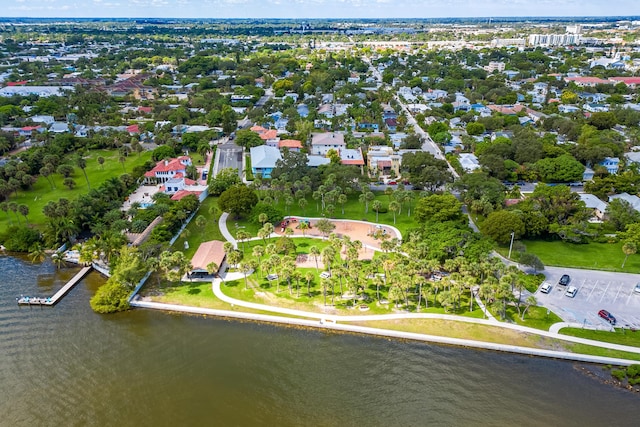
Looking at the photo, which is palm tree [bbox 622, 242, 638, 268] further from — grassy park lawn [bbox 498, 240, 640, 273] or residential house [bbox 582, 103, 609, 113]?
residential house [bbox 582, 103, 609, 113]

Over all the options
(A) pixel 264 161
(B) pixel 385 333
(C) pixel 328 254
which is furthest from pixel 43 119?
(B) pixel 385 333

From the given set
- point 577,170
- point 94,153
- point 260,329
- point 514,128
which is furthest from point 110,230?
point 514,128

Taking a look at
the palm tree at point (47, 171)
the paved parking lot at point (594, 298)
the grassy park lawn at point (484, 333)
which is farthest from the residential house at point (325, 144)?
the grassy park lawn at point (484, 333)

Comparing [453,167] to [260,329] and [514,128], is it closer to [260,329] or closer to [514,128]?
[514,128]

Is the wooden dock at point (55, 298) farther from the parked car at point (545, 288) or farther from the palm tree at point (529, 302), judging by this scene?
the parked car at point (545, 288)

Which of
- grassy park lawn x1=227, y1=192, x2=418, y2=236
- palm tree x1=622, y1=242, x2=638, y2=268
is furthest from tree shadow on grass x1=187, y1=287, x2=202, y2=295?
palm tree x1=622, y1=242, x2=638, y2=268

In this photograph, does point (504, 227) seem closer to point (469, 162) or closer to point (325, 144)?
point (469, 162)
